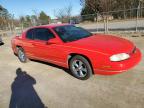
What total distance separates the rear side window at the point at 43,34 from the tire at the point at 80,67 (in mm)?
1186

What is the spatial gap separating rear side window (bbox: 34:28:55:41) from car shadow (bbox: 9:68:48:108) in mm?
1359

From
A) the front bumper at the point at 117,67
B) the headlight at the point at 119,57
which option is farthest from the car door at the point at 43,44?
the headlight at the point at 119,57

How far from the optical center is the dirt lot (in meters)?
3.88

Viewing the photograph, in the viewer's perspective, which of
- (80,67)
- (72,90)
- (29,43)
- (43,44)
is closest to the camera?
(72,90)

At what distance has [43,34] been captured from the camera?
622 centimetres

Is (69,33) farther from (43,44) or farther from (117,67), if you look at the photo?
(117,67)

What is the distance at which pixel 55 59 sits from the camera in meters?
5.70

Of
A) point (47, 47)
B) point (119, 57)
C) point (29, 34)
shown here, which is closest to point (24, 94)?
point (47, 47)

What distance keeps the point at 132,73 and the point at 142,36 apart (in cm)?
617

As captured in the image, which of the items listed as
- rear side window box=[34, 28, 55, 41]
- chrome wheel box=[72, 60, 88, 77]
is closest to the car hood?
chrome wheel box=[72, 60, 88, 77]

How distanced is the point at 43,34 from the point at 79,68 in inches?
77.9

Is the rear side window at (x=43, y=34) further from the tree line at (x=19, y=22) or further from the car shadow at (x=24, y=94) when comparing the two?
the tree line at (x=19, y=22)

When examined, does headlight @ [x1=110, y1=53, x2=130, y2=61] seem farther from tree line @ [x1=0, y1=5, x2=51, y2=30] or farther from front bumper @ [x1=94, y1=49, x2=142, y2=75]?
tree line @ [x1=0, y1=5, x2=51, y2=30]

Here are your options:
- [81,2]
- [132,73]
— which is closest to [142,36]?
[132,73]
